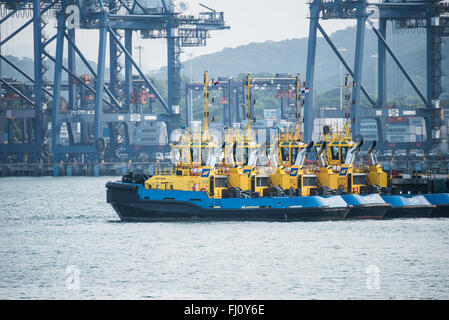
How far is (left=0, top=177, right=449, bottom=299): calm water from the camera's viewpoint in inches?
1171

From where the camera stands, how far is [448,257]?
36.0 metres

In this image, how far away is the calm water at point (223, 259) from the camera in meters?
29.8

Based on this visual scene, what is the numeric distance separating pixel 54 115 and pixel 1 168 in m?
11.4

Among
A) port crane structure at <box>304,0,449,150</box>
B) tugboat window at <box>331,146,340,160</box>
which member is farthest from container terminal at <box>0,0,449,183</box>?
tugboat window at <box>331,146,340,160</box>

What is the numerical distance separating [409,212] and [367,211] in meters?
2.75

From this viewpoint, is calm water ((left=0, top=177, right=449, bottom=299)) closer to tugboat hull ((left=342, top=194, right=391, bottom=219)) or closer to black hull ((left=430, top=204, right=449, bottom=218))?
black hull ((left=430, top=204, right=449, bottom=218))

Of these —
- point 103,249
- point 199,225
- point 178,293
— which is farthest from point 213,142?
point 178,293

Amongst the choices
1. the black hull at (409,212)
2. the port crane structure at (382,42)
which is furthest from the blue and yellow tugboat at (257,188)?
the port crane structure at (382,42)

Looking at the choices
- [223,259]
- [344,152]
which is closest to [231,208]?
[344,152]

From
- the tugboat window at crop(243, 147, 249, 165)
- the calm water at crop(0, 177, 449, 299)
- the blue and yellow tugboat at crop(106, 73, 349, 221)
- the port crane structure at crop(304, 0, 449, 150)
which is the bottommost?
the calm water at crop(0, 177, 449, 299)

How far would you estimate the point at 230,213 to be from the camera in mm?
43594

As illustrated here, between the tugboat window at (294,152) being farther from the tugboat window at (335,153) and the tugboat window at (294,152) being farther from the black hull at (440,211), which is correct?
the black hull at (440,211)

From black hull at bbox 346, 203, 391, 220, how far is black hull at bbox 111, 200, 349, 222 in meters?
0.53
